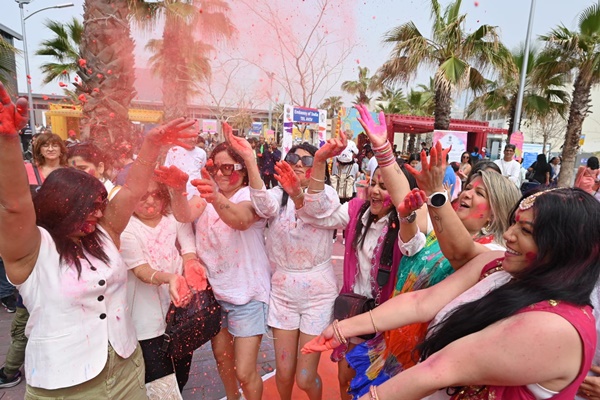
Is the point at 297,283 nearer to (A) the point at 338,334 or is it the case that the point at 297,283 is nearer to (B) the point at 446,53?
(A) the point at 338,334

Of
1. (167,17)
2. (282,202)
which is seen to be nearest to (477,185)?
(282,202)

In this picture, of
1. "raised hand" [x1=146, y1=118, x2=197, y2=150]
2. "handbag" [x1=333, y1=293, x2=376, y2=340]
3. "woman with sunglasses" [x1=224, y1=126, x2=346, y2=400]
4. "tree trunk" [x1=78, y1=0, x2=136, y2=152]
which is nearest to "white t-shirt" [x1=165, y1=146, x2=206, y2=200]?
"tree trunk" [x1=78, y1=0, x2=136, y2=152]

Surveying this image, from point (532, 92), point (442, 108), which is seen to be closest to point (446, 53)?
point (442, 108)

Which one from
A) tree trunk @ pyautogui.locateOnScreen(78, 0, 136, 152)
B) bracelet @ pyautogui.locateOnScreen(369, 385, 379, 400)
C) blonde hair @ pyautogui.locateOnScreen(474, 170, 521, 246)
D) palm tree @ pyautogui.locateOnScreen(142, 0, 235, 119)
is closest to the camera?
bracelet @ pyautogui.locateOnScreen(369, 385, 379, 400)

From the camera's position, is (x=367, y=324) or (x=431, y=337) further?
(x=367, y=324)

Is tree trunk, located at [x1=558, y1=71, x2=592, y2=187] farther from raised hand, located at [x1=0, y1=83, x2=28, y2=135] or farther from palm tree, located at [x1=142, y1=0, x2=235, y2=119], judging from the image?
raised hand, located at [x1=0, y1=83, x2=28, y2=135]

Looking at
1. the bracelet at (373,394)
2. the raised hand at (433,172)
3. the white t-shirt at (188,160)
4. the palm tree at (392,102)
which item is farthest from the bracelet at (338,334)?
the palm tree at (392,102)

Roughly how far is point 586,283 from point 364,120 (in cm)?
132

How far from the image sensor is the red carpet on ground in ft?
9.45

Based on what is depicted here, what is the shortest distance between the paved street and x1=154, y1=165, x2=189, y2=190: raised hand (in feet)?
5.76

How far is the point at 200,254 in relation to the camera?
248 centimetres

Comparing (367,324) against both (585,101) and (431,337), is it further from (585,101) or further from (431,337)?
(585,101)

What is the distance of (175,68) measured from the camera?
321 cm

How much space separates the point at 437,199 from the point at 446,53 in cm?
1105
